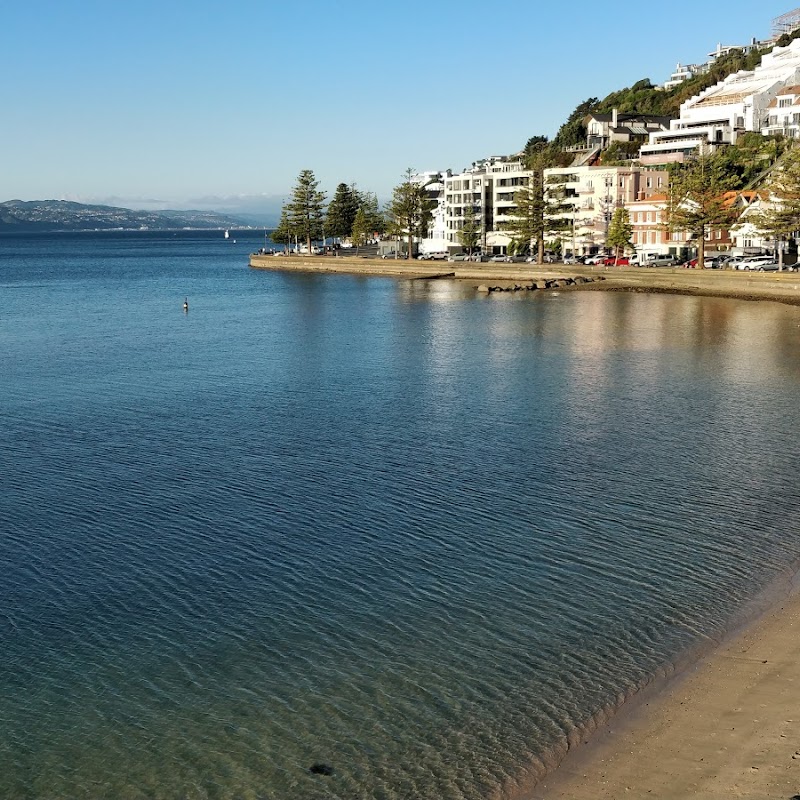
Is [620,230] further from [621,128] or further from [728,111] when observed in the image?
[621,128]

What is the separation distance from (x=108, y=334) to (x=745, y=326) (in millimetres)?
33024

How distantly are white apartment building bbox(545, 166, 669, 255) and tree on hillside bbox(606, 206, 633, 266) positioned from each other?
4.58m

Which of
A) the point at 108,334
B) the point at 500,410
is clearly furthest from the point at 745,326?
the point at 108,334

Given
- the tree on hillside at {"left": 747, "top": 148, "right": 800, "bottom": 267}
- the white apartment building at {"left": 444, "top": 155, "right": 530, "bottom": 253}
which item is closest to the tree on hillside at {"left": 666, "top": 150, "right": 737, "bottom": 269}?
the tree on hillside at {"left": 747, "top": 148, "right": 800, "bottom": 267}

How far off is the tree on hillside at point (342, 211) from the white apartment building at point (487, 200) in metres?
24.0

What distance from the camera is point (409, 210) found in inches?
4242

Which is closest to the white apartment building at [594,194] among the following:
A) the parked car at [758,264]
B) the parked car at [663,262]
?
the parked car at [663,262]

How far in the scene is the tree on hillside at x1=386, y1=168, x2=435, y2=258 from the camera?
108062 mm

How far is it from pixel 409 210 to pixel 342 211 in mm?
27899

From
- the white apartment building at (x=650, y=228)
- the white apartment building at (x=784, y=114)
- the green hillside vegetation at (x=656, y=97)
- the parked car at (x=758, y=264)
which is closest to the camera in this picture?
the parked car at (x=758, y=264)

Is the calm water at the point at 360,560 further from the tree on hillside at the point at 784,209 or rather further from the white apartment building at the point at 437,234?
the white apartment building at the point at 437,234

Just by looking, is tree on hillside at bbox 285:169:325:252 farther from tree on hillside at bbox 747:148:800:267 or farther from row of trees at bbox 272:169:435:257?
tree on hillside at bbox 747:148:800:267

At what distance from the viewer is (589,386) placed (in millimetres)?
33688

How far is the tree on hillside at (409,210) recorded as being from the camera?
108062mm
